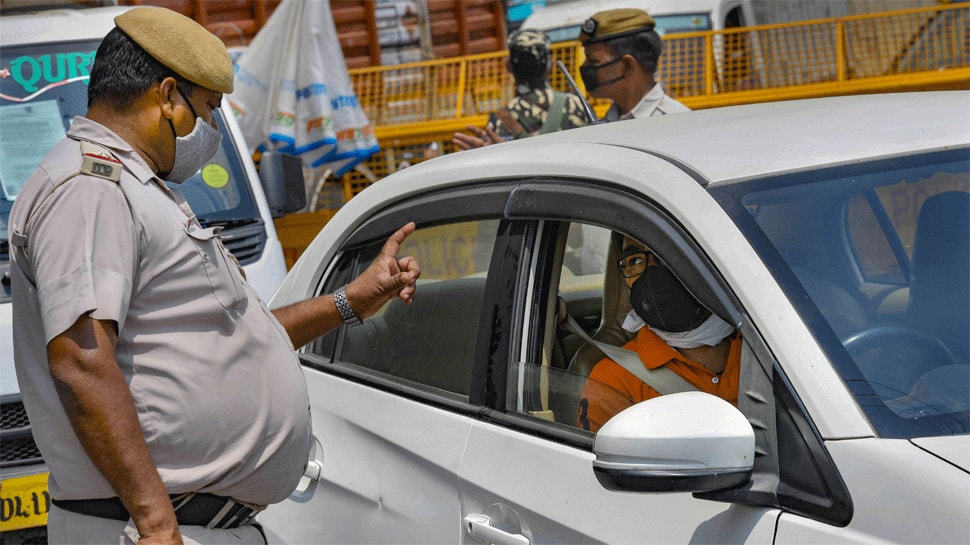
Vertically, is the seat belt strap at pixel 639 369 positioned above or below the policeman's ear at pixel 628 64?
below

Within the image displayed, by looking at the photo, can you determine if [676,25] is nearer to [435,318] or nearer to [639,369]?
[435,318]

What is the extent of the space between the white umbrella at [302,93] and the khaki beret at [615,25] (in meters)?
2.59

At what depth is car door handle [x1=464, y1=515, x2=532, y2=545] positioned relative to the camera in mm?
2166

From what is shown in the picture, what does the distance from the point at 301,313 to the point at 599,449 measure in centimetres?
125

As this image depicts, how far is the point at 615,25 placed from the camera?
184 inches

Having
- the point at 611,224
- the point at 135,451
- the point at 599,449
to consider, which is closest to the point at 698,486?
the point at 599,449

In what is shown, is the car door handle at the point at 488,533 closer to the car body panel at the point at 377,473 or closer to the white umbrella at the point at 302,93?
the car body panel at the point at 377,473

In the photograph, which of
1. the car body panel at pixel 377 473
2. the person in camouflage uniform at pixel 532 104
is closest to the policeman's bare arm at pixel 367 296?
the car body panel at pixel 377 473

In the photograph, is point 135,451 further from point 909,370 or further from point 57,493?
point 909,370

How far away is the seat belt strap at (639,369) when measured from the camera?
2221mm

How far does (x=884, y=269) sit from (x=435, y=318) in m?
1.09

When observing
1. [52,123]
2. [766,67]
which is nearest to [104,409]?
[52,123]

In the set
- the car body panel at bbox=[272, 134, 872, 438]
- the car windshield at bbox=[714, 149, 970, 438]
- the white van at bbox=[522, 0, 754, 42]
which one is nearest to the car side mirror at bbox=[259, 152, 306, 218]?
the car body panel at bbox=[272, 134, 872, 438]

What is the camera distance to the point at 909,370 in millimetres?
1828
